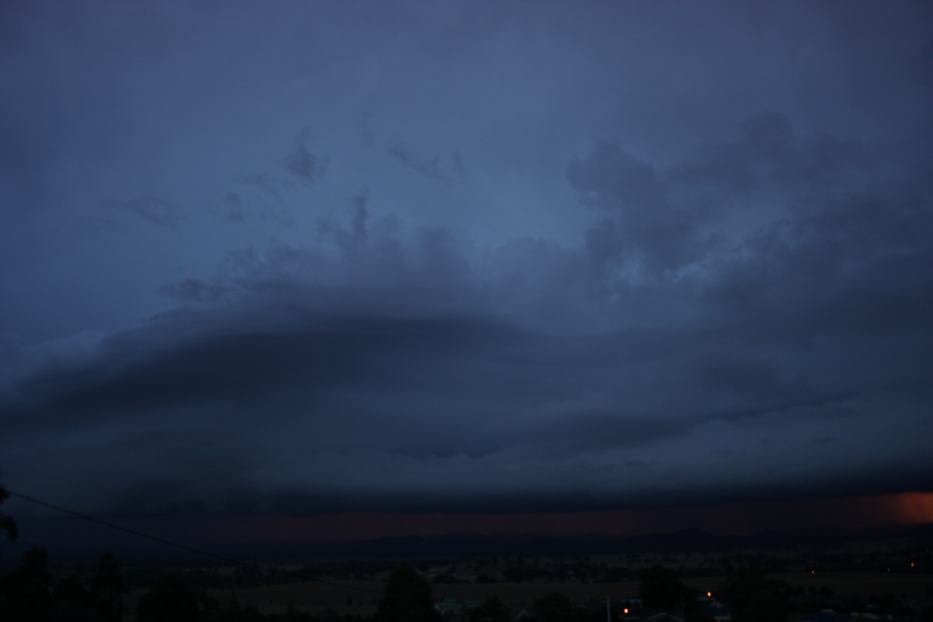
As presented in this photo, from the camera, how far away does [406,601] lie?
62.2m

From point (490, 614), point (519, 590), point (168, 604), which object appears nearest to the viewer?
point (168, 604)

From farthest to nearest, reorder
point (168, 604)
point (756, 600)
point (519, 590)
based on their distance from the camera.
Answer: point (519, 590), point (756, 600), point (168, 604)

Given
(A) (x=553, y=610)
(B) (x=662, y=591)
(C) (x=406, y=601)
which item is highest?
(C) (x=406, y=601)

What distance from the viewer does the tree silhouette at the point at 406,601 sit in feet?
202

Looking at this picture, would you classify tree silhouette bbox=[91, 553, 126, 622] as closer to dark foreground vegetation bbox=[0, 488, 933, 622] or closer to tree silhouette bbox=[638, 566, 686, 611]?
dark foreground vegetation bbox=[0, 488, 933, 622]

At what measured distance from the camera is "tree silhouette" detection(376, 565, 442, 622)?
61656 mm

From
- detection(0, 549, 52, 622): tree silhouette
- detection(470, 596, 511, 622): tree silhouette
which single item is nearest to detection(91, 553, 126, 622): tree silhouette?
detection(0, 549, 52, 622): tree silhouette

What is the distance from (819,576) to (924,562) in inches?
858

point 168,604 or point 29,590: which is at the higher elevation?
point 29,590

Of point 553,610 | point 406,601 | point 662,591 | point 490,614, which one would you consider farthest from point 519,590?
point 406,601

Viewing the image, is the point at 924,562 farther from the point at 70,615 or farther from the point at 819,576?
the point at 70,615

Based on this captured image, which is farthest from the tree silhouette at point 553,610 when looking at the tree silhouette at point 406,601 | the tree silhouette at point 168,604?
the tree silhouette at point 168,604

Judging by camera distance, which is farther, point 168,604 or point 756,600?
point 756,600

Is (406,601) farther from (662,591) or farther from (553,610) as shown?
(662,591)
